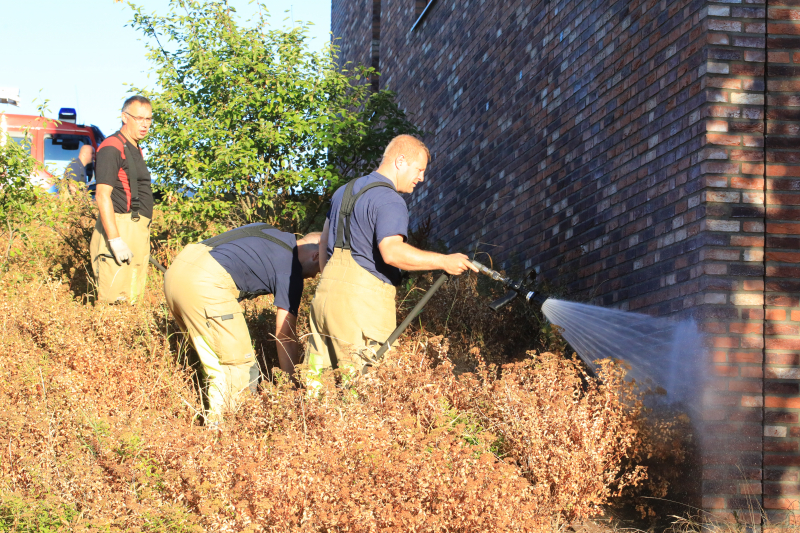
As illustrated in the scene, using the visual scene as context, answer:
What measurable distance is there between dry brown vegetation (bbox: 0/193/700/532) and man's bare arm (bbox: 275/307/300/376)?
0.61m

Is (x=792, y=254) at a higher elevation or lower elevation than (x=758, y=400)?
higher

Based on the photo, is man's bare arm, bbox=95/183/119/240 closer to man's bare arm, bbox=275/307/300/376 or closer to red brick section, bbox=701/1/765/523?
man's bare arm, bbox=275/307/300/376

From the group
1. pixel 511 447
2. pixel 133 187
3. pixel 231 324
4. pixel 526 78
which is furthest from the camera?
pixel 526 78

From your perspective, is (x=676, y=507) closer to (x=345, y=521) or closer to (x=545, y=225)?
(x=345, y=521)

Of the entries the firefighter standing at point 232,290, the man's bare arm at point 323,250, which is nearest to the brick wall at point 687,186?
the man's bare arm at point 323,250

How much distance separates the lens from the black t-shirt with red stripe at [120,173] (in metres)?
6.33

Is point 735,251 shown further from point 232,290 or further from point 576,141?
point 232,290

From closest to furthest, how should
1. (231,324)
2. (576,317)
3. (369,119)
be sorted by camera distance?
(231,324) → (576,317) → (369,119)

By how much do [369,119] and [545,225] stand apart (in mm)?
3435

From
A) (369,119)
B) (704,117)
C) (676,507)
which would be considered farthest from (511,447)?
(369,119)

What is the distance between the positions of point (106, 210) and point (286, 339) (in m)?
2.09

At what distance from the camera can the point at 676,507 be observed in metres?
4.34

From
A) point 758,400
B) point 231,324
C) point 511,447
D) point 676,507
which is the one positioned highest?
point 231,324

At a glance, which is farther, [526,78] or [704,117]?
[526,78]
